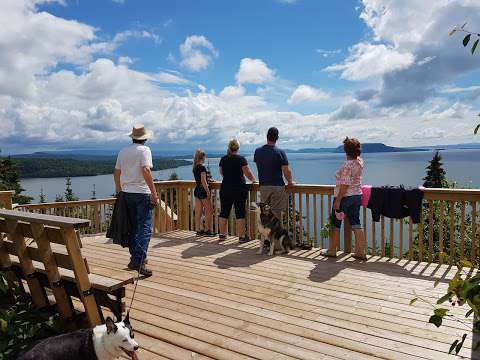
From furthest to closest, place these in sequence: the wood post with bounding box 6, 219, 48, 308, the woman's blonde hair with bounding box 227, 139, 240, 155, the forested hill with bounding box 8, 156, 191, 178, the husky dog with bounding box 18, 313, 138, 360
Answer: the forested hill with bounding box 8, 156, 191, 178 → the woman's blonde hair with bounding box 227, 139, 240, 155 → the wood post with bounding box 6, 219, 48, 308 → the husky dog with bounding box 18, 313, 138, 360

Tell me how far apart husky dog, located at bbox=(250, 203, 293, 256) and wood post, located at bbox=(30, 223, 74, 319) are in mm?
2864

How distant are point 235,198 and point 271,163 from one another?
908mm

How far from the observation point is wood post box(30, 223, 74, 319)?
2809 millimetres

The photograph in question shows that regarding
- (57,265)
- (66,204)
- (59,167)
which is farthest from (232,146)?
(59,167)

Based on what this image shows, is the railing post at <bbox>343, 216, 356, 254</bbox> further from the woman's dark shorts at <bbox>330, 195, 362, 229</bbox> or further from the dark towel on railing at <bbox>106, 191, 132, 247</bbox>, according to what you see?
the dark towel on railing at <bbox>106, 191, 132, 247</bbox>

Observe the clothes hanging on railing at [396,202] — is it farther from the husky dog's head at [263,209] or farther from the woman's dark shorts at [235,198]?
the woman's dark shorts at [235,198]

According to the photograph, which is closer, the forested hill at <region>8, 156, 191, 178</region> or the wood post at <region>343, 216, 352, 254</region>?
the wood post at <region>343, 216, 352, 254</region>

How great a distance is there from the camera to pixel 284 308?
3541mm

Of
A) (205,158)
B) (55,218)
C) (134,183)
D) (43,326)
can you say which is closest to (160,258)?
(134,183)

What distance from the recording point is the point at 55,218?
269 centimetres

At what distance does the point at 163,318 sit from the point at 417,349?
2.03 metres

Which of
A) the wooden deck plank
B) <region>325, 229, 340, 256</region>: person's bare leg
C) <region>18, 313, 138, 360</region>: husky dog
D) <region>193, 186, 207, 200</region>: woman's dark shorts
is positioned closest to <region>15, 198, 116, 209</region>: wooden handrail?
<region>193, 186, 207, 200</region>: woman's dark shorts

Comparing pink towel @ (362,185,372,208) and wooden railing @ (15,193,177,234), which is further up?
pink towel @ (362,185,372,208)

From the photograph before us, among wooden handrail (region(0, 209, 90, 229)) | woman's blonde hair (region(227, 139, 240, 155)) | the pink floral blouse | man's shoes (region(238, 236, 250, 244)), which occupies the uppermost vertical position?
woman's blonde hair (region(227, 139, 240, 155))
